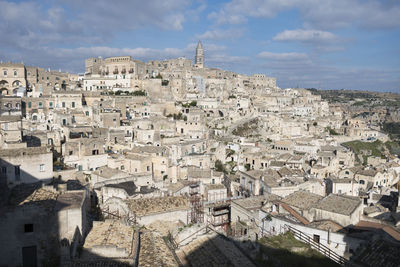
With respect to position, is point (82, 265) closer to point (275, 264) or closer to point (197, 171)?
point (275, 264)

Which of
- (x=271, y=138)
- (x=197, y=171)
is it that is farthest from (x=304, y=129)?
(x=197, y=171)

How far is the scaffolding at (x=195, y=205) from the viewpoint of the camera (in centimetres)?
1875

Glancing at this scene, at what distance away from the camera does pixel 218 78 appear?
238 feet

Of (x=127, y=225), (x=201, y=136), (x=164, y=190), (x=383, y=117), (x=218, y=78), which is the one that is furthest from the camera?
(x=383, y=117)

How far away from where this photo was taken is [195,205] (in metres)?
21.2

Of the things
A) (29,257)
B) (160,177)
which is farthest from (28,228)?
(160,177)

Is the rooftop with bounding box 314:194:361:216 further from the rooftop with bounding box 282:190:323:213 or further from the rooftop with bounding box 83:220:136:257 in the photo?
the rooftop with bounding box 83:220:136:257

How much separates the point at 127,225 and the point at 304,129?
163 ft

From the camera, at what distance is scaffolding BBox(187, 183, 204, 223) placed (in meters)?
18.8

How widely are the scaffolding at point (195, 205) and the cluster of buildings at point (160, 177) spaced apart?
4.9 inches

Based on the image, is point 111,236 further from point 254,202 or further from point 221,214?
point 221,214

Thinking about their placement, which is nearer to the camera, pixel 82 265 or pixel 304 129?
pixel 82 265

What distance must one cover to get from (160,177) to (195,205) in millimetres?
7388

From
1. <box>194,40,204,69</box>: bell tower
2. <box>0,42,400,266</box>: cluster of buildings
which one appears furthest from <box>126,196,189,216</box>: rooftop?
<box>194,40,204,69</box>: bell tower
